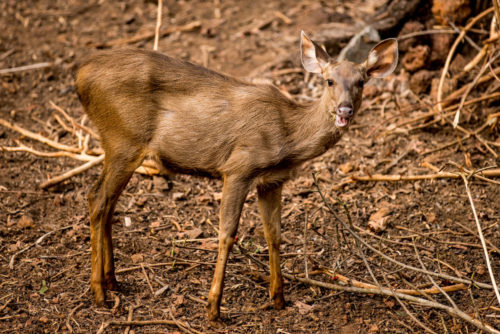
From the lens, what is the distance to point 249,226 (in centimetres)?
616

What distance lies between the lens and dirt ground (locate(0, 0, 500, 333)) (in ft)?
16.3

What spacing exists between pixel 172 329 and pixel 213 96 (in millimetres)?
1896

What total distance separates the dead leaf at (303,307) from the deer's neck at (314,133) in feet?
4.19

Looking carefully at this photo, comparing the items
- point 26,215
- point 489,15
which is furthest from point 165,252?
point 489,15

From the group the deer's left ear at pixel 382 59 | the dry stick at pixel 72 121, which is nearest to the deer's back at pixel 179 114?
the deer's left ear at pixel 382 59

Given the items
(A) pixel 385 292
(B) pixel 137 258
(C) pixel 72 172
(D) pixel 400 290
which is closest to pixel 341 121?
(A) pixel 385 292

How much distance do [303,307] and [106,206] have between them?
1865 mm

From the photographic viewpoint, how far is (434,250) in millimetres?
5738

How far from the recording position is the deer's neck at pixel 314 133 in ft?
15.8

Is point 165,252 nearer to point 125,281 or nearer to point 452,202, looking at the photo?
point 125,281

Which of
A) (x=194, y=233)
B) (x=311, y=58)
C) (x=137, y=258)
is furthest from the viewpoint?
(x=194, y=233)

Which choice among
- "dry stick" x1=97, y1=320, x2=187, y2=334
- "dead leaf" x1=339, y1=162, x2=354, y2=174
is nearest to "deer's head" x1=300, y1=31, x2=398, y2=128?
"dead leaf" x1=339, y1=162, x2=354, y2=174

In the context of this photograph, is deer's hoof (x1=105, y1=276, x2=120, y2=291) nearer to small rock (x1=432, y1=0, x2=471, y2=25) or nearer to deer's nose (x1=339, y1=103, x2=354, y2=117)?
deer's nose (x1=339, y1=103, x2=354, y2=117)

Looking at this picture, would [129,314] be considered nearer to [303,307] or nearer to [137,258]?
[137,258]
